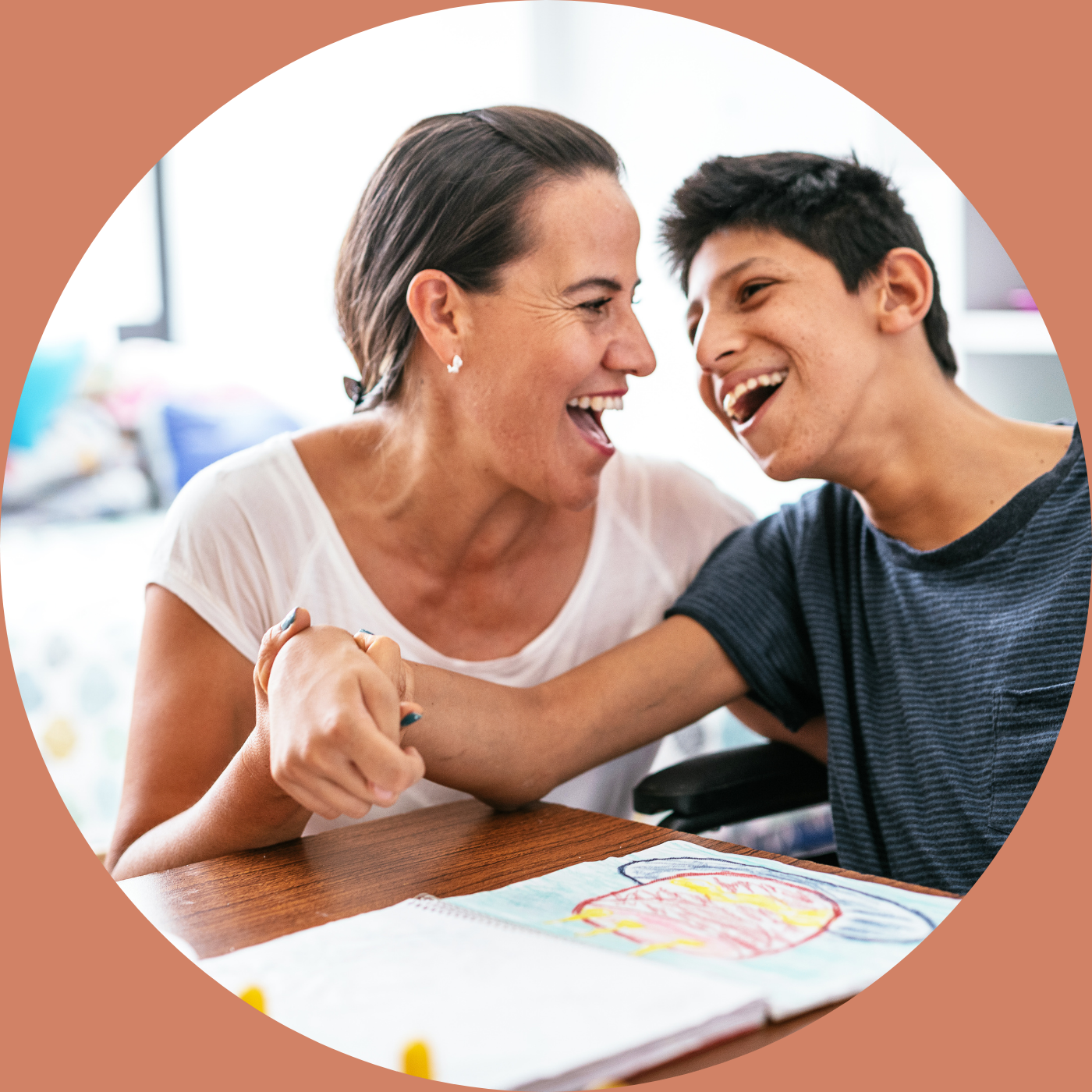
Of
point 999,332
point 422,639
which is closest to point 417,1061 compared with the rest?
point 422,639

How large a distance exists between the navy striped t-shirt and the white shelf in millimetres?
1223

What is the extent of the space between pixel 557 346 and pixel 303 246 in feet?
7.19

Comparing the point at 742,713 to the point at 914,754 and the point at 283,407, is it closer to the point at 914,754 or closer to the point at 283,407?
the point at 914,754

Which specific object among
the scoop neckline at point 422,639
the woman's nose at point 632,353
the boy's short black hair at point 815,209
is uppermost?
the boy's short black hair at point 815,209

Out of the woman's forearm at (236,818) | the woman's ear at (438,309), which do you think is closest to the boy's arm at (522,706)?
the woman's forearm at (236,818)

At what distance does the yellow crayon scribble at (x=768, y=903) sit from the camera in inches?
34.0

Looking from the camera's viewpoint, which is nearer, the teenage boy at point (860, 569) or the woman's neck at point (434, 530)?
the teenage boy at point (860, 569)

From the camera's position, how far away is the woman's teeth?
1366 mm

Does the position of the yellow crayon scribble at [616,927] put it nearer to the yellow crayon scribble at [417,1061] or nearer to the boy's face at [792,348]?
the yellow crayon scribble at [417,1061]

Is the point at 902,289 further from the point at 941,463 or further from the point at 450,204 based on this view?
the point at 450,204

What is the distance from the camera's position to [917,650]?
4.30ft

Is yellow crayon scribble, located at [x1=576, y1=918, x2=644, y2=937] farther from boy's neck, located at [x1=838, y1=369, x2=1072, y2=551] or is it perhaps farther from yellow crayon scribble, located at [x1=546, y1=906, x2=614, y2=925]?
boy's neck, located at [x1=838, y1=369, x2=1072, y2=551]

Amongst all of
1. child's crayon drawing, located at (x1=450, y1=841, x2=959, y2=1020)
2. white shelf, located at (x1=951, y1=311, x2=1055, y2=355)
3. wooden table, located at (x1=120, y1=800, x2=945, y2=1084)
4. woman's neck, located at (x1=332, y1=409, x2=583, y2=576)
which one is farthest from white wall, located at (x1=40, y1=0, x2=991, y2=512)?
child's crayon drawing, located at (x1=450, y1=841, x2=959, y2=1020)

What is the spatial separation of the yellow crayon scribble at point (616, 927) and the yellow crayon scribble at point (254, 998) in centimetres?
23
